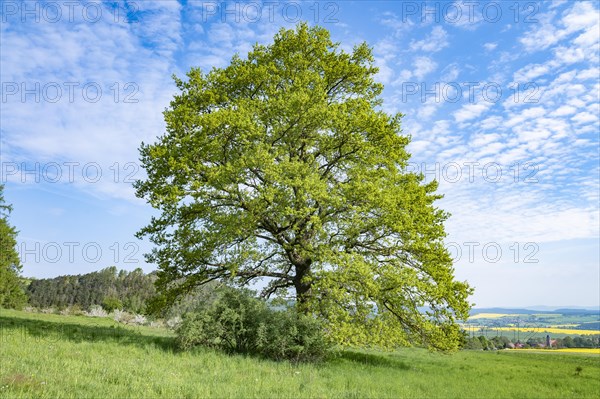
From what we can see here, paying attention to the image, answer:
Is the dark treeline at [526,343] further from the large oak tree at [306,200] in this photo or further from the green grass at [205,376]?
the large oak tree at [306,200]

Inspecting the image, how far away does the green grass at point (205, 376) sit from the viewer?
908cm

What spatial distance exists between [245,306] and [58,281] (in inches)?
3868

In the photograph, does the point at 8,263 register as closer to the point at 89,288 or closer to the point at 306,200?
the point at 89,288

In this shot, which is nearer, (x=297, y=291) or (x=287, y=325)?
(x=287, y=325)

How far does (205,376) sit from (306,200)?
25.5 feet

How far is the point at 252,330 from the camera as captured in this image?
52.7 feet

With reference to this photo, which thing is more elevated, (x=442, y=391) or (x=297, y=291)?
(x=297, y=291)

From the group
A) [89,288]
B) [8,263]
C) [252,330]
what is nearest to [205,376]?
[252,330]

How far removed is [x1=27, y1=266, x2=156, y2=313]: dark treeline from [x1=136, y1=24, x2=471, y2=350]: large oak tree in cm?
6708

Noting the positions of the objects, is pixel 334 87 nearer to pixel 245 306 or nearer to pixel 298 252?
pixel 298 252

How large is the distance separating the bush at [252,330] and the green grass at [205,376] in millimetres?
787

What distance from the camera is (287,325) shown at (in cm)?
1581

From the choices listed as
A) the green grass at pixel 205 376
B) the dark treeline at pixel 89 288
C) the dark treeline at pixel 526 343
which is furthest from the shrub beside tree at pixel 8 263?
the dark treeline at pixel 526 343

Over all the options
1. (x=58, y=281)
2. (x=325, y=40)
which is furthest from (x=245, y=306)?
(x=58, y=281)
